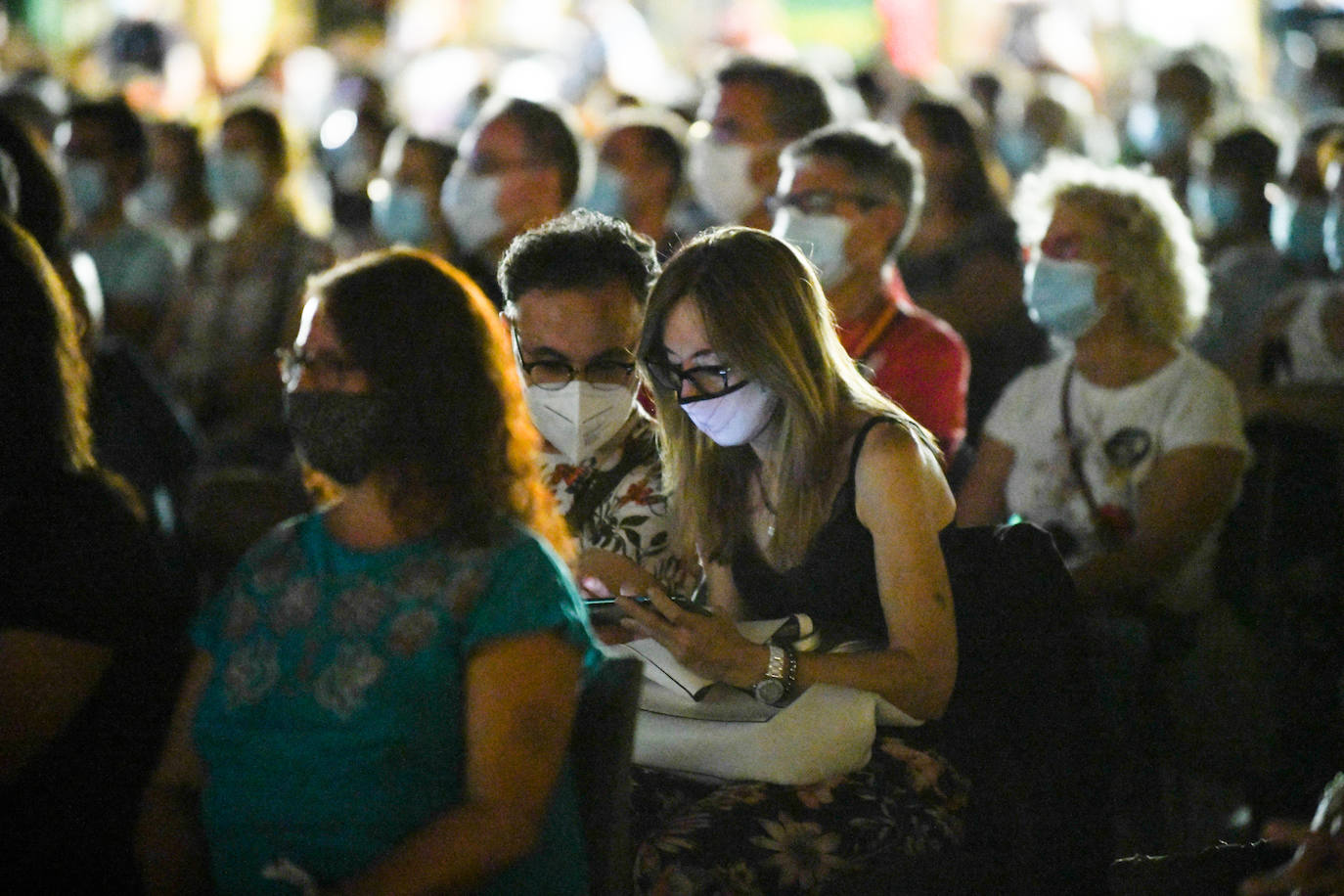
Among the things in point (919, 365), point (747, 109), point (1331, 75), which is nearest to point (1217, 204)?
point (1331, 75)

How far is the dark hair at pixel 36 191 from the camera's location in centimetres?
470

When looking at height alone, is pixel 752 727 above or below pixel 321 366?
below

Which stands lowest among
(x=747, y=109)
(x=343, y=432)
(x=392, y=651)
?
(x=392, y=651)

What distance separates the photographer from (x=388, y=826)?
2.30 m

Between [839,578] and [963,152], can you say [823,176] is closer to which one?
[963,152]

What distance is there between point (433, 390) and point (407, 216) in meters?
4.41

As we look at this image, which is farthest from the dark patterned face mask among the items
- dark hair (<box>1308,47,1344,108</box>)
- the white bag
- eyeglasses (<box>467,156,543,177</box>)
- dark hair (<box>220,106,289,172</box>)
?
dark hair (<box>1308,47,1344,108</box>)

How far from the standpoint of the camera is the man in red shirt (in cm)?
467

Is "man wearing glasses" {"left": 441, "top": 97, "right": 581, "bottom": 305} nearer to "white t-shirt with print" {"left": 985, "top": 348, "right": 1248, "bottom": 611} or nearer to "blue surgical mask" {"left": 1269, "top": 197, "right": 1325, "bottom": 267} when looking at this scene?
"white t-shirt with print" {"left": 985, "top": 348, "right": 1248, "bottom": 611}

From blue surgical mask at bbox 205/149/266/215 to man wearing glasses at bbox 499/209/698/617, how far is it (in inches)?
165

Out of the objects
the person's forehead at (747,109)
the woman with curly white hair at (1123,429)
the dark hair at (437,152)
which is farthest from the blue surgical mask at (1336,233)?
the dark hair at (437,152)

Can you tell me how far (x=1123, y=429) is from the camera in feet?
14.8

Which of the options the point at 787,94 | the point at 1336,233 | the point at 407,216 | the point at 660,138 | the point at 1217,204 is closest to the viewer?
the point at 1336,233

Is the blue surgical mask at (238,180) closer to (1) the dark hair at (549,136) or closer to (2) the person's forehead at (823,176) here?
(1) the dark hair at (549,136)
